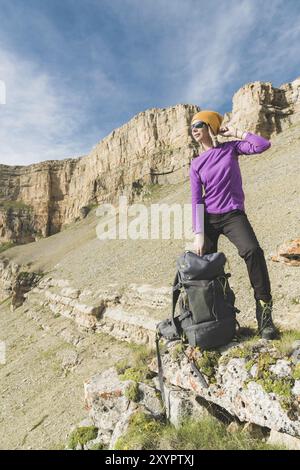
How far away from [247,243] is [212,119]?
1.70 m

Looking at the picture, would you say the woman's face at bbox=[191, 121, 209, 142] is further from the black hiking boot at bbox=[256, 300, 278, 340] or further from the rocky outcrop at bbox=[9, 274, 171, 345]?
the rocky outcrop at bbox=[9, 274, 171, 345]

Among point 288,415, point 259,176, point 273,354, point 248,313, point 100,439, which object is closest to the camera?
point 288,415

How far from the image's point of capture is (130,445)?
311cm

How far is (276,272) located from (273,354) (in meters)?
6.28

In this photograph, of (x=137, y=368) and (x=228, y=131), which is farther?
(x=137, y=368)

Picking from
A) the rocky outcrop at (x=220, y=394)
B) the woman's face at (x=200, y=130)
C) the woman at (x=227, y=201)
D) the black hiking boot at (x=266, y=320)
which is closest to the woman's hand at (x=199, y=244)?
the woman at (x=227, y=201)

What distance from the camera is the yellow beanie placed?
431 centimetres

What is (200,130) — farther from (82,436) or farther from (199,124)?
(82,436)

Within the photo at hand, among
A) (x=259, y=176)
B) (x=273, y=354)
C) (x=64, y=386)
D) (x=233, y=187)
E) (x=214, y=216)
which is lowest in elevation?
(x=64, y=386)

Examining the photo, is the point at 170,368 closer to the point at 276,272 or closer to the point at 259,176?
the point at 276,272

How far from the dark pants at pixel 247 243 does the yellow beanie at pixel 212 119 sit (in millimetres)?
1144

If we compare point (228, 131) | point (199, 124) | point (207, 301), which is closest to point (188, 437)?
point (207, 301)

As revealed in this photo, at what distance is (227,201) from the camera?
427cm

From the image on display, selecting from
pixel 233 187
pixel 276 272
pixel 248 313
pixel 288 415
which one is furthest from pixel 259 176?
pixel 288 415
